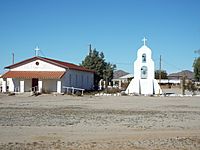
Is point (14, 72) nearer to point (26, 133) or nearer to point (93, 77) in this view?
point (93, 77)

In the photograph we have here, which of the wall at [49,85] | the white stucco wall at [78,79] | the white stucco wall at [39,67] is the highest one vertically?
the white stucco wall at [39,67]

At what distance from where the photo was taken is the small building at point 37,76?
56.5 m

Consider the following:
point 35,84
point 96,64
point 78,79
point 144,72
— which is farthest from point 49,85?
point 96,64

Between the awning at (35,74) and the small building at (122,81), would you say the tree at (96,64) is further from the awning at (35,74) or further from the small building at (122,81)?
the awning at (35,74)

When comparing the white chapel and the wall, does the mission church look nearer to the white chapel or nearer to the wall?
the wall

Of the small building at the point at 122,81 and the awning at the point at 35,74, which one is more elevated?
the small building at the point at 122,81

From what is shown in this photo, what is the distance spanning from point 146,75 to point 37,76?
15.6 metres

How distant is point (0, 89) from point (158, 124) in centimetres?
4936

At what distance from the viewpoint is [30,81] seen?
5825cm

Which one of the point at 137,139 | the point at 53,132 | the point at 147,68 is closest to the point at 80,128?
the point at 53,132

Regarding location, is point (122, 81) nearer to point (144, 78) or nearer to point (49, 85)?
point (144, 78)

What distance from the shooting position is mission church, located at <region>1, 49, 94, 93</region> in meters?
56.5

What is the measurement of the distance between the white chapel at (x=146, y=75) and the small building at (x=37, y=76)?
9723mm

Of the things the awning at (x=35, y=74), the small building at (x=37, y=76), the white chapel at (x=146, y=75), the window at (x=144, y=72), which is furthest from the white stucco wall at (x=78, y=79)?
the window at (x=144, y=72)
